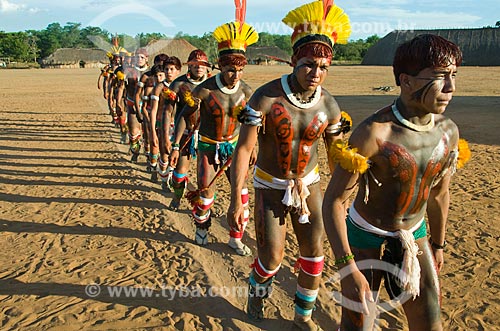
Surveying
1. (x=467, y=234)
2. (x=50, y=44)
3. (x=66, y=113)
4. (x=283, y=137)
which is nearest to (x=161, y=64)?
(x=283, y=137)

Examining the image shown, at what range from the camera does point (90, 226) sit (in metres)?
6.26

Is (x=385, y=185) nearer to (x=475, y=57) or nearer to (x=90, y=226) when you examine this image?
(x=90, y=226)

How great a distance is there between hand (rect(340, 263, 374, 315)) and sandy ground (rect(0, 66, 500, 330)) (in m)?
1.72

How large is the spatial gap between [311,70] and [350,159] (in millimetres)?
1051

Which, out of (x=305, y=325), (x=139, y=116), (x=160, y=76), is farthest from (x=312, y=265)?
(x=139, y=116)

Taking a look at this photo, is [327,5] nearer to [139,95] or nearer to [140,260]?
[140,260]

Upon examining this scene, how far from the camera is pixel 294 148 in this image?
350cm

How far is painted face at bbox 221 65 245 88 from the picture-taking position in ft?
15.8

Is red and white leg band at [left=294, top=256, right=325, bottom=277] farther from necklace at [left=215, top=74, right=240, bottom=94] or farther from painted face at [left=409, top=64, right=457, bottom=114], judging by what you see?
necklace at [left=215, top=74, right=240, bottom=94]

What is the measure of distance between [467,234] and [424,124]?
3.89m

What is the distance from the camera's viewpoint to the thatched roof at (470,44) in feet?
161

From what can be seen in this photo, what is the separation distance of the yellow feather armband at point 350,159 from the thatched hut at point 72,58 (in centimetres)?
7396

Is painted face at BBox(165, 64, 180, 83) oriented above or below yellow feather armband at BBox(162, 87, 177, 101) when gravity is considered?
above

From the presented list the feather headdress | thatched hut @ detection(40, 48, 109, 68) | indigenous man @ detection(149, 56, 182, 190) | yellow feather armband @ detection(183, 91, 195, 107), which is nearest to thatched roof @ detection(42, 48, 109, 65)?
thatched hut @ detection(40, 48, 109, 68)
